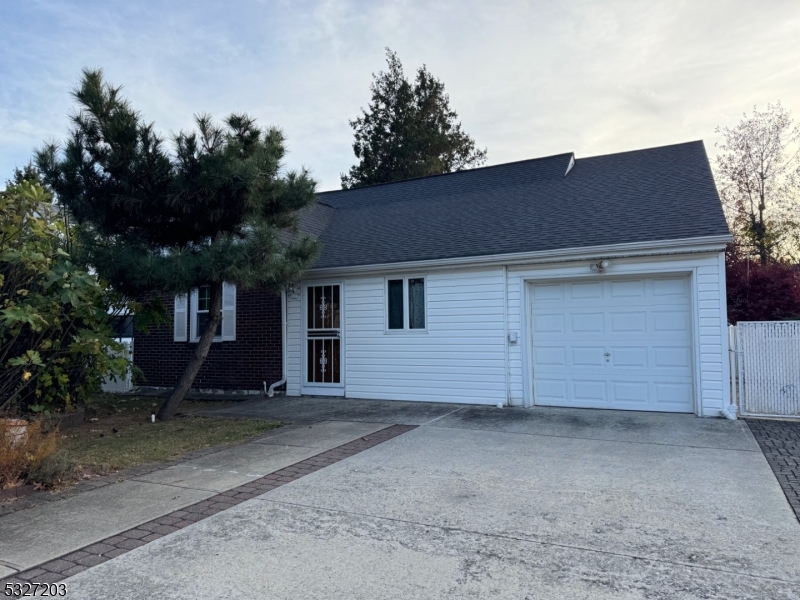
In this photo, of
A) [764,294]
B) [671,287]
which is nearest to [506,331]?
[671,287]

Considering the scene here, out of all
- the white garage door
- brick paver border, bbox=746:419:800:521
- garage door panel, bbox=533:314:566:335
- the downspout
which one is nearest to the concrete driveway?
brick paver border, bbox=746:419:800:521

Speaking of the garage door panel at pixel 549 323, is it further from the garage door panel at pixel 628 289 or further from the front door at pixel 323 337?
the front door at pixel 323 337

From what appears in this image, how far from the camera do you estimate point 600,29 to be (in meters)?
9.68

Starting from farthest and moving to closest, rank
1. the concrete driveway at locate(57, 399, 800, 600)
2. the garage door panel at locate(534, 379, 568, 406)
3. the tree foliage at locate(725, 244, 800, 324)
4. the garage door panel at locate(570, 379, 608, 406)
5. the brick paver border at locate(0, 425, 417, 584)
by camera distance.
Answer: the tree foliage at locate(725, 244, 800, 324) → the garage door panel at locate(534, 379, 568, 406) → the garage door panel at locate(570, 379, 608, 406) → the brick paver border at locate(0, 425, 417, 584) → the concrete driveway at locate(57, 399, 800, 600)

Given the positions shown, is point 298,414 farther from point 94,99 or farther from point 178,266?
point 94,99

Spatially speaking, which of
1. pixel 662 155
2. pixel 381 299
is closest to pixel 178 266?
pixel 381 299

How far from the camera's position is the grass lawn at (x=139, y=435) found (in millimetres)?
6488

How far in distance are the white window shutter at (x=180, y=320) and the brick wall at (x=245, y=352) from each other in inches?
5.8

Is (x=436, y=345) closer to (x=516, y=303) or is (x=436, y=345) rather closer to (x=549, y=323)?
(x=516, y=303)

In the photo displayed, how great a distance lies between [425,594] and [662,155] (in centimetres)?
1181

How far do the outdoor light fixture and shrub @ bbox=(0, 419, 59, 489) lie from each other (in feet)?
25.9

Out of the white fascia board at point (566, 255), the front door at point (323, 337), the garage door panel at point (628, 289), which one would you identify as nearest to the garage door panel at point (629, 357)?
the garage door panel at point (628, 289)

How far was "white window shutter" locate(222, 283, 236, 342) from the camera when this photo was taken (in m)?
12.4

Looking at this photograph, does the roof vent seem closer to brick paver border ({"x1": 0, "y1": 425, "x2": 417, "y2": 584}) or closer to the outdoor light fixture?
the outdoor light fixture
